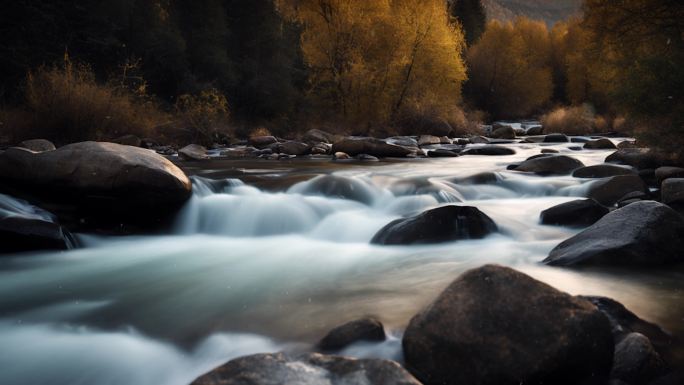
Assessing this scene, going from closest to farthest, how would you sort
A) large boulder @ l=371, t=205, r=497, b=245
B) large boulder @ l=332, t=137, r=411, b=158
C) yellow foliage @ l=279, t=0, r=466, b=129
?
large boulder @ l=371, t=205, r=497, b=245 < large boulder @ l=332, t=137, r=411, b=158 < yellow foliage @ l=279, t=0, r=466, b=129

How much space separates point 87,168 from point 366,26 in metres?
19.1

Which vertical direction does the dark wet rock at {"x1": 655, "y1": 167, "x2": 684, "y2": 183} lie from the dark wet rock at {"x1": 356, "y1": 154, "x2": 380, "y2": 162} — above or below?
above

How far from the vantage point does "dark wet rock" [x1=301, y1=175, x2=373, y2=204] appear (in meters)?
9.09

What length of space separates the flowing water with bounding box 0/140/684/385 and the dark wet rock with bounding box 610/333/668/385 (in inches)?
30.0

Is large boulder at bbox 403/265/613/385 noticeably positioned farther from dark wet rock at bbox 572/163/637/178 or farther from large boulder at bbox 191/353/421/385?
dark wet rock at bbox 572/163/637/178

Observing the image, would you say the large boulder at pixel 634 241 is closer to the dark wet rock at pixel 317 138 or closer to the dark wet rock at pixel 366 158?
the dark wet rock at pixel 366 158

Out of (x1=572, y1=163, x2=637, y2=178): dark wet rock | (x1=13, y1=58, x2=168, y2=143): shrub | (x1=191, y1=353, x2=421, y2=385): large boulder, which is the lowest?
(x1=572, y1=163, x2=637, y2=178): dark wet rock

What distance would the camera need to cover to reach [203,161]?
14.2m

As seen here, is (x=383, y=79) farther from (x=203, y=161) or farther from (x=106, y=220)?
(x=106, y=220)

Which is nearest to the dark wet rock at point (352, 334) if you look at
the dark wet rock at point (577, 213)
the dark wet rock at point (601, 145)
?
the dark wet rock at point (577, 213)

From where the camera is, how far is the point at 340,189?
9281mm

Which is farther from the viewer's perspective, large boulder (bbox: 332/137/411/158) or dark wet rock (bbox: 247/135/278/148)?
dark wet rock (bbox: 247/135/278/148)

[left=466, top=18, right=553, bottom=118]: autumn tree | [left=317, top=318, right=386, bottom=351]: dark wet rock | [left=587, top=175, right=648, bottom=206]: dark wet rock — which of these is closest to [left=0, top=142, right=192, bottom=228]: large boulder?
[left=317, top=318, right=386, bottom=351]: dark wet rock

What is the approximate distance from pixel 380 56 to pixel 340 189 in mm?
16804
